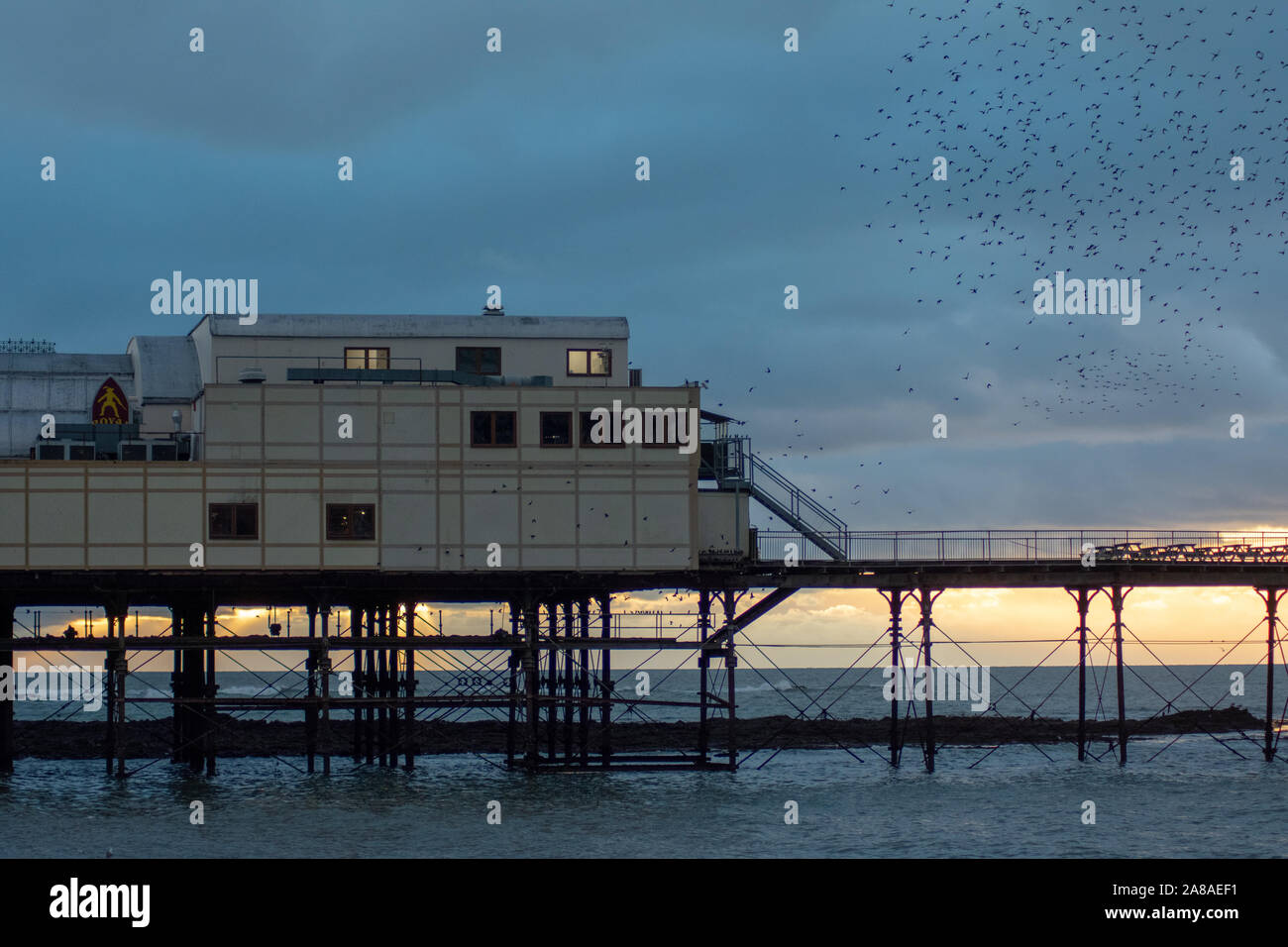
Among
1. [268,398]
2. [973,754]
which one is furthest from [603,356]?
[973,754]

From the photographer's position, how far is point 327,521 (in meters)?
52.7

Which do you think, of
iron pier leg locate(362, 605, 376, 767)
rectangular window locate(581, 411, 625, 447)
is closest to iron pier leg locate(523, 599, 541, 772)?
rectangular window locate(581, 411, 625, 447)

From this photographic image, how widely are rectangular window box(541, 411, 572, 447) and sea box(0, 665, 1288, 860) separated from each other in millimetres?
10356

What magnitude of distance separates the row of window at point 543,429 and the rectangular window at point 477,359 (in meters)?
4.57

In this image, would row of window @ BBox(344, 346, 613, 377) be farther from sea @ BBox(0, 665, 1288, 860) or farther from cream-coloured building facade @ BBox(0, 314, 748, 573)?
sea @ BBox(0, 665, 1288, 860)

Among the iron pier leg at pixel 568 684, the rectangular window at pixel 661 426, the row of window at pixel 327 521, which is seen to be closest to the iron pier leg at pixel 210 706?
the row of window at pixel 327 521

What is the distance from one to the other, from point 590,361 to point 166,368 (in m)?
17.4

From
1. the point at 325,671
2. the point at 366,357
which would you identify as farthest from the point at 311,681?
the point at 366,357

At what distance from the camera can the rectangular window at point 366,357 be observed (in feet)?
188

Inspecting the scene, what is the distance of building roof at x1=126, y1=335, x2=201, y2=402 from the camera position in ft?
198

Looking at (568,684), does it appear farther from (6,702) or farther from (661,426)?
(6,702)
